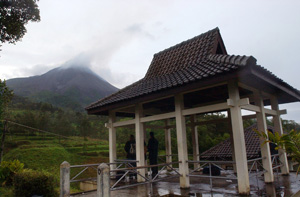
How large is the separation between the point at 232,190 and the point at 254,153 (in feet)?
17.8

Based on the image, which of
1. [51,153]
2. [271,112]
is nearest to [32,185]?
[271,112]

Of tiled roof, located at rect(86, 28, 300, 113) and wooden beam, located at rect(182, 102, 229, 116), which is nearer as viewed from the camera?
tiled roof, located at rect(86, 28, 300, 113)

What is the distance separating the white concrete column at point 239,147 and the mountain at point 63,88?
68299 mm

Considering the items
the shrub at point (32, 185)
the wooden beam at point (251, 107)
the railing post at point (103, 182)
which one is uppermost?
the wooden beam at point (251, 107)

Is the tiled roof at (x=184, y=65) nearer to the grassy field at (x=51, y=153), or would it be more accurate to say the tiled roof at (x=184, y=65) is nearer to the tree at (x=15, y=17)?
the tree at (x=15, y=17)

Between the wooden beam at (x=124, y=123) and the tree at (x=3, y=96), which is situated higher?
the tree at (x=3, y=96)

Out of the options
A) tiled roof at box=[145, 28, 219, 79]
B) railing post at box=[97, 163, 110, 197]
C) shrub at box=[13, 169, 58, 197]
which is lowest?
shrub at box=[13, 169, 58, 197]

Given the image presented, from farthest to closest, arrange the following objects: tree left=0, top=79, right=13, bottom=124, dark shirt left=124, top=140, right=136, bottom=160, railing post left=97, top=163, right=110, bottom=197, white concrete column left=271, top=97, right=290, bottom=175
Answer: dark shirt left=124, top=140, right=136, bottom=160, white concrete column left=271, top=97, right=290, bottom=175, tree left=0, top=79, right=13, bottom=124, railing post left=97, top=163, right=110, bottom=197

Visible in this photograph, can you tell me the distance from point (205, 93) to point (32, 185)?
6.23 metres

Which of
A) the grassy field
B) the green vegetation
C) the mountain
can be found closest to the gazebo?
the green vegetation

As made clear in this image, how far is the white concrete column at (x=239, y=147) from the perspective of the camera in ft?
16.9

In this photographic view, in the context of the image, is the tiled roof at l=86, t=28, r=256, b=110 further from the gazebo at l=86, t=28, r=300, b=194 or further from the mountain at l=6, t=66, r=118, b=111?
the mountain at l=6, t=66, r=118, b=111

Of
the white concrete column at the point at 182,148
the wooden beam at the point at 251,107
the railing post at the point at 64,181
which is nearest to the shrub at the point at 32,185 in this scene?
the railing post at the point at 64,181

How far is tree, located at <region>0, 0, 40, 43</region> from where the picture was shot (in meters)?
7.68
